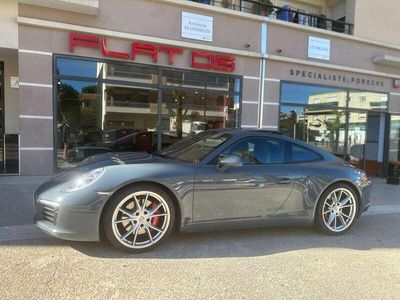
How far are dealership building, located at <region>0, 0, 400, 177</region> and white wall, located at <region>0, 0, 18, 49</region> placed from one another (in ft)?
0.07

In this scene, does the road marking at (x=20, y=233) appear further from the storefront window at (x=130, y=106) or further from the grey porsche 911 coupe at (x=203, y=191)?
the storefront window at (x=130, y=106)

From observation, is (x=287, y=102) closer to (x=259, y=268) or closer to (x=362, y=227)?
(x=362, y=227)

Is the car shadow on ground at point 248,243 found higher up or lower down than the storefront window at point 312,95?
lower down

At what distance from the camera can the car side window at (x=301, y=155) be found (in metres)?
5.05

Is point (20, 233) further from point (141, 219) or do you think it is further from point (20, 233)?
point (141, 219)

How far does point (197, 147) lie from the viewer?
4887 millimetres

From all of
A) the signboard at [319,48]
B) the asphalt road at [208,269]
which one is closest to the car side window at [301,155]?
the asphalt road at [208,269]

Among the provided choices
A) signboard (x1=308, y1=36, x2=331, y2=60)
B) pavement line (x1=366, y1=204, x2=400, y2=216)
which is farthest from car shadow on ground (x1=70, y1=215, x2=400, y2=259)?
signboard (x1=308, y1=36, x2=331, y2=60)

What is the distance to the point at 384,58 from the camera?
11.9 m

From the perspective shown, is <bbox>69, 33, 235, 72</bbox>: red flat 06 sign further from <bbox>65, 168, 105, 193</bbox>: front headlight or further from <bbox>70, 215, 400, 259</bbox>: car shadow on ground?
<bbox>70, 215, 400, 259</bbox>: car shadow on ground

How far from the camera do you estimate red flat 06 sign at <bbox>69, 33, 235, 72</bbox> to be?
8.16 m

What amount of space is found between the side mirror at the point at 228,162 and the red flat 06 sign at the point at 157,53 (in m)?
5.10

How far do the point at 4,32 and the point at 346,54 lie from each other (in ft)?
31.1

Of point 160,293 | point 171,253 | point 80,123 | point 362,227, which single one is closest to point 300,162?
point 362,227
